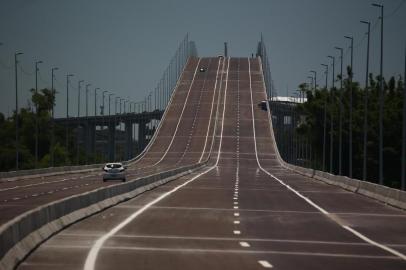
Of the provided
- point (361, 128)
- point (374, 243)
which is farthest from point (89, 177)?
point (374, 243)

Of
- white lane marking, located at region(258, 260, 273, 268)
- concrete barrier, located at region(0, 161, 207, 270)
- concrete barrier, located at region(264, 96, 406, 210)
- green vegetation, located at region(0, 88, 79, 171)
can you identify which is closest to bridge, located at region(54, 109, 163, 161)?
green vegetation, located at region(0, 88, 79, 171)

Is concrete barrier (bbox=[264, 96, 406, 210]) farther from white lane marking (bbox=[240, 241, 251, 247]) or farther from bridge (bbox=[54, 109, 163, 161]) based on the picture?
bridge (bbox=[54, 109, 163, 161])

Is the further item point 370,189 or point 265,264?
point 370,189

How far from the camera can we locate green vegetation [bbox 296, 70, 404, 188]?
114 m

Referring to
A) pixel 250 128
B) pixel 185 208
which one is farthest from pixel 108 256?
pixel 250 128

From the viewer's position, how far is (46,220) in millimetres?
24641

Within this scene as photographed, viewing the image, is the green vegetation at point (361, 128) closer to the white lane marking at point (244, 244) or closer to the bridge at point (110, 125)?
the bridge at point (110, 125)

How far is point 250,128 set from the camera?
168 meters

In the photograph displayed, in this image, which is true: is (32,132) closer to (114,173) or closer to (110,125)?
(110,125)

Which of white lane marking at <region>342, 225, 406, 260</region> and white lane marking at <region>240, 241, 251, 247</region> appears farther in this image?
white lane marking at <region>240, 241, 251, 247</region>

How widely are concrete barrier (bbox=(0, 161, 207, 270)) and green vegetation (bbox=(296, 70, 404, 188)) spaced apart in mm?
61677

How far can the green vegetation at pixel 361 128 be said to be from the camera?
374 feet

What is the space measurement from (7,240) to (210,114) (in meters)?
159

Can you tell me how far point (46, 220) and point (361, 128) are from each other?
97.5 m
